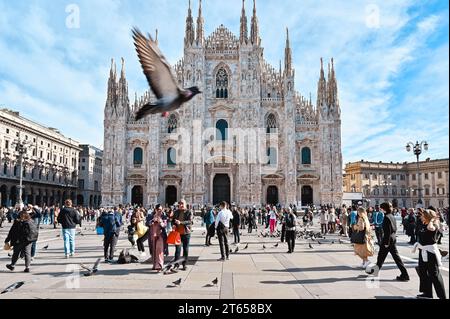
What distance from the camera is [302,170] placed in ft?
145

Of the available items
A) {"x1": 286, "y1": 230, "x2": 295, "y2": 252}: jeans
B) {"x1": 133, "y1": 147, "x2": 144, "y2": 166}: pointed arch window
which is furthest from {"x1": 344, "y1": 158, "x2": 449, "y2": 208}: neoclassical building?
{"x1": 286, "y1": 230, "x2": 295, "y2": 252}: jeans

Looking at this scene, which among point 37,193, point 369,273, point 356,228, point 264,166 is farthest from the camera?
point 37,193

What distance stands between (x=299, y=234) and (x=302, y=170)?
25.8 m

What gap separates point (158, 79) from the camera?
140 inches

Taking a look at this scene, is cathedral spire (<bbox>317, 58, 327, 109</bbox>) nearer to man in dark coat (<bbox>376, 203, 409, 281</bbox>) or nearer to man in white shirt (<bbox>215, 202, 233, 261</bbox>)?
man in white shirt (<bbox>215, 202, 233, 261</bbox>)

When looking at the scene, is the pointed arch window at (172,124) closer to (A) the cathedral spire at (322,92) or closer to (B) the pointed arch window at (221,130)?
(B) the pointed arch window at (221,130)

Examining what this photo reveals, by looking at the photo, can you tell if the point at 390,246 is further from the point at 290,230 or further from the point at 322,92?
the point at 322,92

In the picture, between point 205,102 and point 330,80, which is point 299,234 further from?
point 330,80

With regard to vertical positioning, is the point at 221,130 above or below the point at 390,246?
above

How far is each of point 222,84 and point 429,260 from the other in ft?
133

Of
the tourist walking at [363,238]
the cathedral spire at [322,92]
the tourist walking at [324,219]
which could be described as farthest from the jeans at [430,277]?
the cathedral spire at [322,92]

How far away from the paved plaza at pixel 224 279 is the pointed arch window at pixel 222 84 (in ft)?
114

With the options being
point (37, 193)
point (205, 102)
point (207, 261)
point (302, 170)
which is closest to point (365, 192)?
point (302, 170)

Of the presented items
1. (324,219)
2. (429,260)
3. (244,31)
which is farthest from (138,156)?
(429,260)
